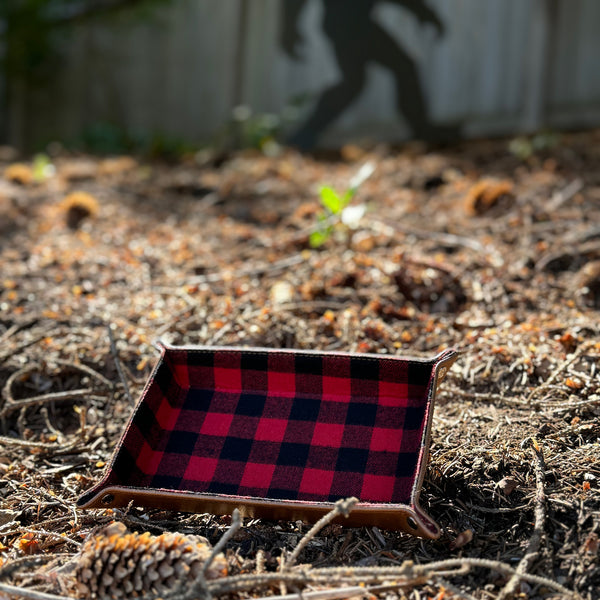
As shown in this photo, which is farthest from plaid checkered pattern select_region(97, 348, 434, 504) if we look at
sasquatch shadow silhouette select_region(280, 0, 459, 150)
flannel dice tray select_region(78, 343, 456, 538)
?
sasquatch shadow silhouette select_region(280, 0, 459, 150)

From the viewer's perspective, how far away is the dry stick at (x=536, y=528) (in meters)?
1.16

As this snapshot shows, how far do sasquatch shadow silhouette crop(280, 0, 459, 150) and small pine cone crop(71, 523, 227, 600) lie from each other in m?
4.36

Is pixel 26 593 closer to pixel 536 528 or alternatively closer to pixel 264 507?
pixel 264 507

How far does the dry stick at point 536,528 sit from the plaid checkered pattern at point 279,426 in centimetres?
24

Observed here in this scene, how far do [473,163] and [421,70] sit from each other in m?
1.34

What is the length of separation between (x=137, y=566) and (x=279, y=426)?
0.50 meters

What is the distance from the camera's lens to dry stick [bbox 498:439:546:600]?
116cm

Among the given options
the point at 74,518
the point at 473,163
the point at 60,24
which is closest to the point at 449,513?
the point at 74,518

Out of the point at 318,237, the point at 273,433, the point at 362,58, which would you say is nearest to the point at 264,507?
the point at 273,433

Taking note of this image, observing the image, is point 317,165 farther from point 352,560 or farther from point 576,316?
point 352,560

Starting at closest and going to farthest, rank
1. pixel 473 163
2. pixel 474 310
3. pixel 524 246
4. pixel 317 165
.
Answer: pixel 474 310 < pixel 524 246 < pixel 473 163 < pixel 317 165

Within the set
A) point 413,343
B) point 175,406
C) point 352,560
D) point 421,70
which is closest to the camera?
point 352,560

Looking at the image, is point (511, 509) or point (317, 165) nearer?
point (511, 509)

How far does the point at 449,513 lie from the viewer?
4.58 ft
